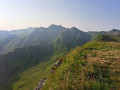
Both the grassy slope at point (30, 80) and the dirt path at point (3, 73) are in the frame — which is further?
the dirt path at point (3, 73)

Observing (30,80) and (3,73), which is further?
(3,73)

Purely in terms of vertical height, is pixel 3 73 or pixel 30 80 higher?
pixel 30 80

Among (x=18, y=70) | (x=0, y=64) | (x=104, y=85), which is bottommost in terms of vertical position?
(x=18, y=70)

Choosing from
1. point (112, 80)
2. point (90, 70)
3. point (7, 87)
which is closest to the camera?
point (112, 80)

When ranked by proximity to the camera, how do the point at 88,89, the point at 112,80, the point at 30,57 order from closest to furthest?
1. the point at 88,89
2. the point at 112,80
3. the point at 30,57

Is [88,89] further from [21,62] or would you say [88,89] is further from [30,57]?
[30,57]

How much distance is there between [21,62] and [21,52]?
103 ft

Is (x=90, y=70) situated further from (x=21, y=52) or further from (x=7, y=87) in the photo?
(x=21, y=52)

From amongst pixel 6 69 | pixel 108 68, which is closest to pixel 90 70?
pixel 108 68

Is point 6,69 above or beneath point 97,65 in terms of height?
beneath

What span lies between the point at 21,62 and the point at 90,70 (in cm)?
18410

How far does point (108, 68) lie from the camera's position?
687cm

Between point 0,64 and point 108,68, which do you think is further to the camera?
point 0,64

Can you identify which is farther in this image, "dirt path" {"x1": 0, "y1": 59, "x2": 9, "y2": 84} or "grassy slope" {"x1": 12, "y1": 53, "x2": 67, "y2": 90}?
"dirt path" {"x1": 0, "y1": 59, "x2": 9, "y2": 84}
